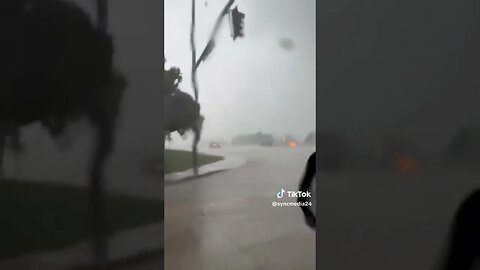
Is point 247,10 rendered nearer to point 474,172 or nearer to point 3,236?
point 474,172

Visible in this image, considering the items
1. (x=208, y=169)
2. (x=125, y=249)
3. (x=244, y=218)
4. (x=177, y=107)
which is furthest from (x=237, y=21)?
(x=125, y=249)

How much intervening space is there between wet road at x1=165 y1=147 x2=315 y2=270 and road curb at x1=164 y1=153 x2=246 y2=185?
0.01 m

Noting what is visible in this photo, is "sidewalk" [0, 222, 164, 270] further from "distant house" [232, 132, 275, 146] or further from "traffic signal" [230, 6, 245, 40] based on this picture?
"traffic signal" [230, 6, 245, 40]

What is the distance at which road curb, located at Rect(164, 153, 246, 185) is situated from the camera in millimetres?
1274

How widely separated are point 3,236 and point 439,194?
3.76 ft

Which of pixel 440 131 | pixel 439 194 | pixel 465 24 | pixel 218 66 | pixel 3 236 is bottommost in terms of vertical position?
pixel 3 236

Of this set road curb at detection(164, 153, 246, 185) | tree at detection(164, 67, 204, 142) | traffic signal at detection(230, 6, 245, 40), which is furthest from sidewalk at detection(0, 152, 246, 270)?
traffic signal at detection(230, 6, 245, 40)

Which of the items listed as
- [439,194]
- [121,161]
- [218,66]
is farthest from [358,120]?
[121,161]

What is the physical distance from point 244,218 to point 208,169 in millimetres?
160

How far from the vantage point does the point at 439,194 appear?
1278 millimetres

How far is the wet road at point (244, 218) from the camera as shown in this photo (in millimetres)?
1276

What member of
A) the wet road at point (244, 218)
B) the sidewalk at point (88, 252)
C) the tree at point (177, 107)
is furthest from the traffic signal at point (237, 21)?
the sidewalk at point (88, 252)

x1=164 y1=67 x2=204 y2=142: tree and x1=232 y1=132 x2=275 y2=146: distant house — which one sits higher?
x1=164 y1=67 x2=204 y2=142: tree

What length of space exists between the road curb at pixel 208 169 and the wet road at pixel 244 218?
1cm
